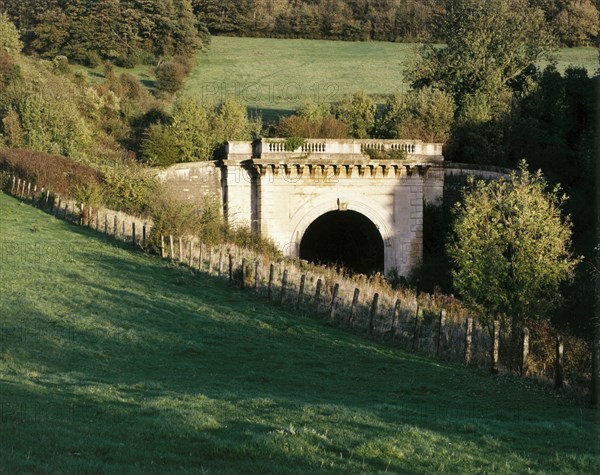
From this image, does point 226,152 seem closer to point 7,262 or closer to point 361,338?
point 7,262

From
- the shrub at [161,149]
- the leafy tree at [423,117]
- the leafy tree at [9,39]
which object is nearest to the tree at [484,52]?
the leafy tree at [423,117]

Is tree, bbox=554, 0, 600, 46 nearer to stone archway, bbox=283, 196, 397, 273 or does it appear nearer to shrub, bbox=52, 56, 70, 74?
shrub, bbox=52, 56, 70, 74

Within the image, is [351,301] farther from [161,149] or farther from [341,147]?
[161,149]

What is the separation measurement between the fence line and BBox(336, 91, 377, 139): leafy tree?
57.7 ft

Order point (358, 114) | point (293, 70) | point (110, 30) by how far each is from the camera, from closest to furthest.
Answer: point (358, 114) < point (293, 70) < point (110, 30)

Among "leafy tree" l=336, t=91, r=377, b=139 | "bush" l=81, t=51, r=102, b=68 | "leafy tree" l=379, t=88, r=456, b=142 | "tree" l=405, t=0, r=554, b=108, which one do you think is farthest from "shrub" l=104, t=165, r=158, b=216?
"bush" l=81, t=51, r=102, b=68

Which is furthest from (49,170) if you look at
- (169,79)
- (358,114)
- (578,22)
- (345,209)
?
(578,22)

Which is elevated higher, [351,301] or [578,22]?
[578,22]

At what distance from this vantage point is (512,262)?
2873cm

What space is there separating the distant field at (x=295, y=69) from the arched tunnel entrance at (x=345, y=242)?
15.9 m

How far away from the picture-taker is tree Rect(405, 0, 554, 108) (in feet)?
194

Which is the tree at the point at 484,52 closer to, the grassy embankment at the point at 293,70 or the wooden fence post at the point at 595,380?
the grassy embankment at the point at 293,70

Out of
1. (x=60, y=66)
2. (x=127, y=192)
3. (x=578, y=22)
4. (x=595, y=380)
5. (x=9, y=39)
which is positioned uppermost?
(x=578, y=22)

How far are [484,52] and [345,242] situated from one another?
44.5 ft
